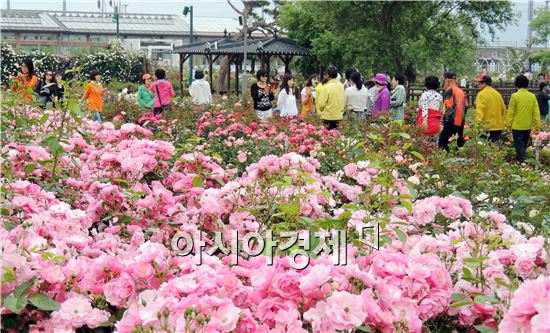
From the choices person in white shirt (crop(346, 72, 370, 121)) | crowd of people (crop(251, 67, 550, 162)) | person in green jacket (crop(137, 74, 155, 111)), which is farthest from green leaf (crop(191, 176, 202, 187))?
person in green jacket (crop(137, 74, 155, 111))

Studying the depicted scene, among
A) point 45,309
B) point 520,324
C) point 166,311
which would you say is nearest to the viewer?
point 520,324

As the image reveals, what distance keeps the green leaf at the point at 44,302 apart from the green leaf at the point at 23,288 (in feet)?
0.08

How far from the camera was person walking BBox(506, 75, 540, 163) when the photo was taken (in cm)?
861

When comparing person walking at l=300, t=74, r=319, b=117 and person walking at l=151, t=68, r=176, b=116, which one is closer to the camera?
person walking at l=151, t=68, r=176, b=116

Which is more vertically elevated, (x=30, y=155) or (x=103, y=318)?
(x=30, y=155)

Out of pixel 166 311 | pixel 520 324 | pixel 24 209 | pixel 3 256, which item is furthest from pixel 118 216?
pixel 520 324

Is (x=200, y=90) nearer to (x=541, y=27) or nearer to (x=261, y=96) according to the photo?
(x=261, y=96)

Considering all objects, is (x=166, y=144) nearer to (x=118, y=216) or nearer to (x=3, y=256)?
(x=118, y=216)

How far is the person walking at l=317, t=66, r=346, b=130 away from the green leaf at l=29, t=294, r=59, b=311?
285 inches

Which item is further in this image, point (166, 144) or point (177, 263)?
point (166, 144)

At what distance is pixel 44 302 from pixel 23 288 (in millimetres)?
57

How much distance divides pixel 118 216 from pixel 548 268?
1443 mm

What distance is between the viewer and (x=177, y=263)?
204 cm

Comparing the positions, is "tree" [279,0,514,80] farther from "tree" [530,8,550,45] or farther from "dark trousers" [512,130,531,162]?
"tree" [530,8,550,45]
